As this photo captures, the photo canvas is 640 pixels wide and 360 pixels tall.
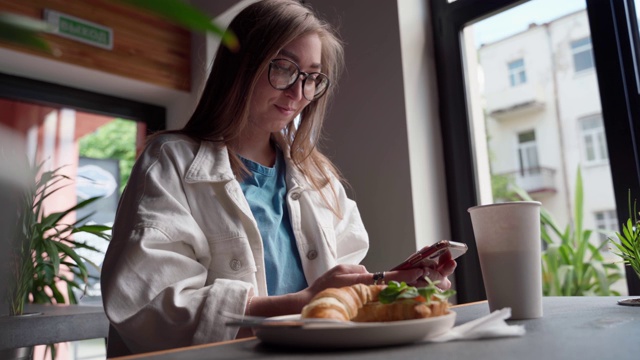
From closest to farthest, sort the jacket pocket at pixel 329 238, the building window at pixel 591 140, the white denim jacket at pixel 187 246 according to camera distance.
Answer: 1. the white denim jacket at pixel 187 246
2. the jacket pocket at pixel 329 238
3. the building window at pixel 591 140

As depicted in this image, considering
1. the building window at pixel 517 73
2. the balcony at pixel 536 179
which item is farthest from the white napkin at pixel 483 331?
the balcony at pixel 536 179

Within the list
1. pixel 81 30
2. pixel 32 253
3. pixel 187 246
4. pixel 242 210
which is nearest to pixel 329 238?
pixel 242 210

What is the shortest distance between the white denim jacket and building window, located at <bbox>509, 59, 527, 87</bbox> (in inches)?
99.1

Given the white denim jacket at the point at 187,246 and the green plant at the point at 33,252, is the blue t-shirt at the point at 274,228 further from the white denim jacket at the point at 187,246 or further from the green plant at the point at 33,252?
the green plant at the point at 33,252

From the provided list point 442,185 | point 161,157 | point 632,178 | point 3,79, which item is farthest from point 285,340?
point 3,79

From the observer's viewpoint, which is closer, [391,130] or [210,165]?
[210,165]

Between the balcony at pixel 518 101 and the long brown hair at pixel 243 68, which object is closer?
the long brown hair at pixel 243 68

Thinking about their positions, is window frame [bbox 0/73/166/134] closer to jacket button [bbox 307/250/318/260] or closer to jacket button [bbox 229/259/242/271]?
jacket button [bbox 307/250/318/260]

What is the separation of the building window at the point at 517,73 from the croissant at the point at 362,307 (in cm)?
311

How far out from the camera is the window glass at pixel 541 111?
225cm

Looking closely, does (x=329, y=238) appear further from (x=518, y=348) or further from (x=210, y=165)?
(x=518, y=348)

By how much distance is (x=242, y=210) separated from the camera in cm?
117

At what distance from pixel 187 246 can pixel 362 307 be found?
55 centimetres

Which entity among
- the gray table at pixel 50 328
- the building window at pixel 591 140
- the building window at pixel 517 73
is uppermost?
the building window at pixel 517 73
